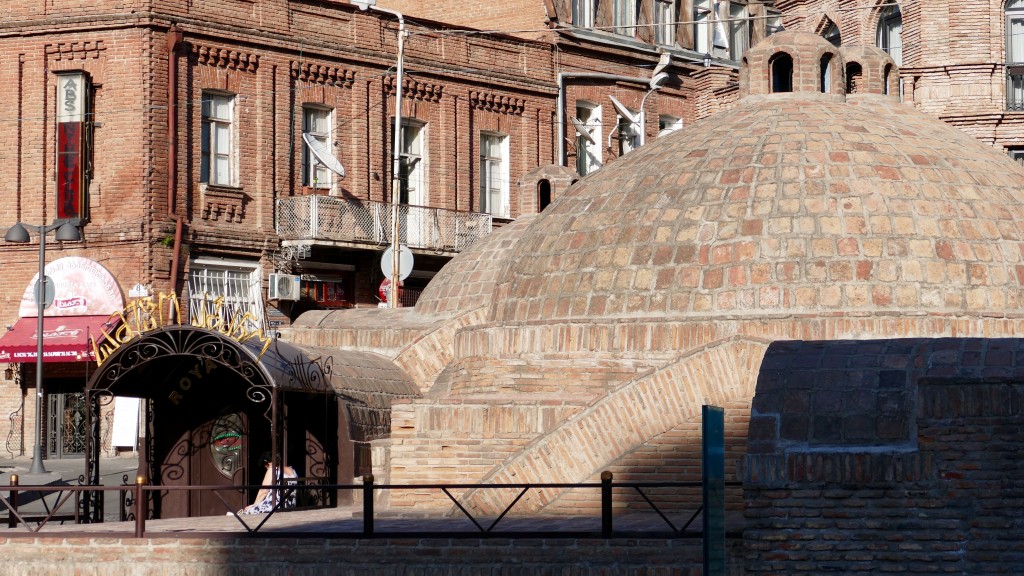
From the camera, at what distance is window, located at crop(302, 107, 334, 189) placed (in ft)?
126

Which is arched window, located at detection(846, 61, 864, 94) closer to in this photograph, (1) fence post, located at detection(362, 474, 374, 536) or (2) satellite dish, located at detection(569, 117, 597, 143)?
(1) fence post, located at detection(362, 474, 374, 536)

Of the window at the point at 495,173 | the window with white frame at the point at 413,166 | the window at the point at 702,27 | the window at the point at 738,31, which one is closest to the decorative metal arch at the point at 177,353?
the window with white frame at the point at 413,166

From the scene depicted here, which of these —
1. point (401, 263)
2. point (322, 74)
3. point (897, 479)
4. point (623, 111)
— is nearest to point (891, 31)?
point (623, 111)

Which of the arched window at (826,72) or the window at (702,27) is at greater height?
the window at (702,27)

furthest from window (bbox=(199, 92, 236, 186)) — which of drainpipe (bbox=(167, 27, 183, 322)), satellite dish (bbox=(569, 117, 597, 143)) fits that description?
satellite dish (bbox=(569, 117, 597, 143))

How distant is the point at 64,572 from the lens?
18484 mm

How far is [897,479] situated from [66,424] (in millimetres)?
22408

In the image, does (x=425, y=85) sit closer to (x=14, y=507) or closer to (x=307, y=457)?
(x=307, y=457)

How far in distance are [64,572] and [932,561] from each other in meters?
8.24

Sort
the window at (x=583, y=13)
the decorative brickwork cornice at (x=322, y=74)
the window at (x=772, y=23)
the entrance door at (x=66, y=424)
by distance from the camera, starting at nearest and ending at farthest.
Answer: the entrance door at (x=66, y=424), the decorative brickwork cornice at (x=322, y=74), the window at (x=583, y=13), the window at (x=772, y=23)

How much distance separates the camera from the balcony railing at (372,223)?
37.4 meters

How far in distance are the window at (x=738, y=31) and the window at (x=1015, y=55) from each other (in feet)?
28.8

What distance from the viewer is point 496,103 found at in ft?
138

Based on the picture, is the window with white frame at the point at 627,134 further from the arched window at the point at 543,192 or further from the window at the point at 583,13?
the arched window at the point at 543,192
